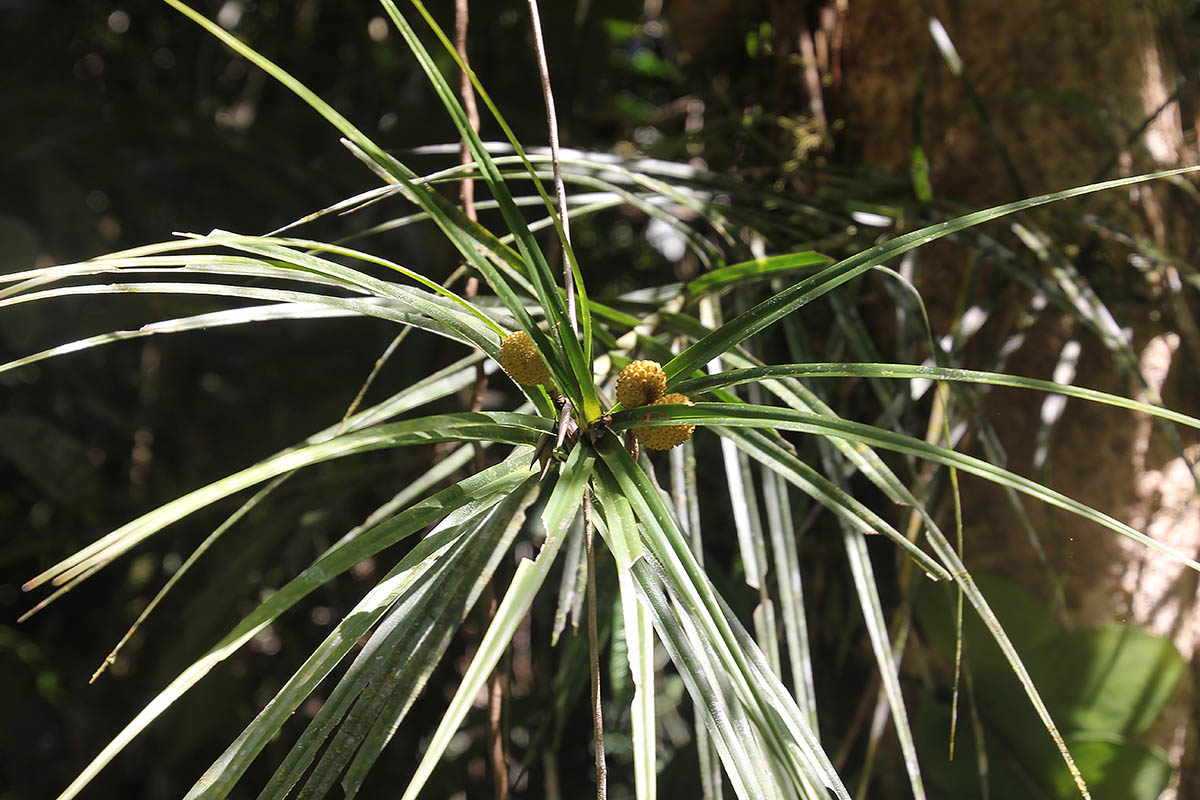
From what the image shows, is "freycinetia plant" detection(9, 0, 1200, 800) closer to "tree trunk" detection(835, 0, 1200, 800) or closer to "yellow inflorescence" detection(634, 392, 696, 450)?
"yellow inflorescence" detection(634, 392, 696, 450)

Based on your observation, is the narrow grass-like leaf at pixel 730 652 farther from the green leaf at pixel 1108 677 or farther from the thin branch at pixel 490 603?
the green leaf at pixel 1108 677

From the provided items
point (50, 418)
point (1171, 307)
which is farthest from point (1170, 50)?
point (50, 418)

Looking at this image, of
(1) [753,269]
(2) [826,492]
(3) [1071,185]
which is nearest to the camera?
(2) [826,492]

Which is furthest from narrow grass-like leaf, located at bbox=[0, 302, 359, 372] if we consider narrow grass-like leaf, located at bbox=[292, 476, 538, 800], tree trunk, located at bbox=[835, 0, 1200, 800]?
tree trunk, located at bbox=[835, 0, 1200, 800]

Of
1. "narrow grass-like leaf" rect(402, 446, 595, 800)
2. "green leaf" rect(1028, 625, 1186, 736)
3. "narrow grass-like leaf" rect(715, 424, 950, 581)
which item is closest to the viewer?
"narrow grass-like leaf" rect(402, 446, 595, 800)

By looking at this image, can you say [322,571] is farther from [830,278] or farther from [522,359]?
[830,278]

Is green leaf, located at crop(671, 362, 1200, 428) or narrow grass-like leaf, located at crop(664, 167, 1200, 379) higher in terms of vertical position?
narrow grass-like leaf, located at crop(664, 167, 1200, 379)

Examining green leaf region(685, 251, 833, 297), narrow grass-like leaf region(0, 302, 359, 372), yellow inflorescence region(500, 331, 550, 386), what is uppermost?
green leaf region(685, 251, 833, 297)

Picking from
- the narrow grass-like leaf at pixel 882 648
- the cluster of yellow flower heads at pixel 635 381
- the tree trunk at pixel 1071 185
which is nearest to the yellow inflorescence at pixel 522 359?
the cluster of yellow flower heads at pixel 635 381

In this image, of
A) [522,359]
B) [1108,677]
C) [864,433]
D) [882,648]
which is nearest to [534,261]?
[522,359]

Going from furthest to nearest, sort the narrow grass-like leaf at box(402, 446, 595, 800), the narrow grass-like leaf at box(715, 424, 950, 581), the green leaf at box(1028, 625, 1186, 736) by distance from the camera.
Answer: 1. the green leaf at box(1028, 625, 1186, 736)
2. the narrow grass-like leaf at box(715, 424, 950, 581)
3. the narrow grass-like leaf at box(402, 446, 595, 800)
